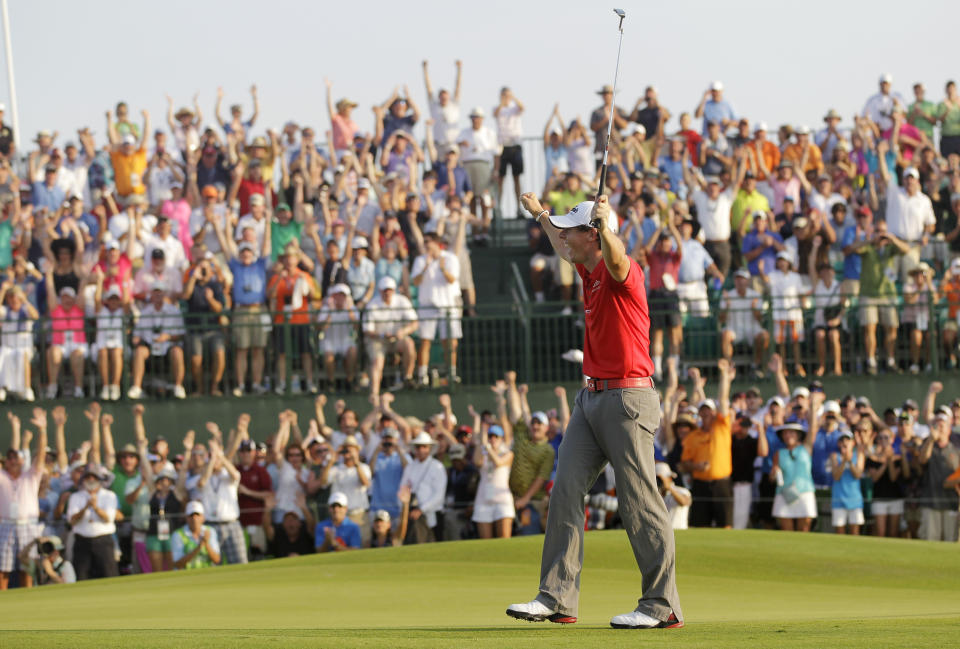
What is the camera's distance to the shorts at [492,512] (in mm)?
16453

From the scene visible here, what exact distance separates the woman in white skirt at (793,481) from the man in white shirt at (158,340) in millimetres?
8420

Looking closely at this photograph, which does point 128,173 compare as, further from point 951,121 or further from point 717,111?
point 951,121

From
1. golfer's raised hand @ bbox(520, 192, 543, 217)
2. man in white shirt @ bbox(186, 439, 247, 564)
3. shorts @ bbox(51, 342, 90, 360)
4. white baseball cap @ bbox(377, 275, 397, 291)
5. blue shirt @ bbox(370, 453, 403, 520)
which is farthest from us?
white baseball cap @ bbox(377, 275, 397, 291)

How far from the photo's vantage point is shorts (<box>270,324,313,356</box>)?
20750 mm

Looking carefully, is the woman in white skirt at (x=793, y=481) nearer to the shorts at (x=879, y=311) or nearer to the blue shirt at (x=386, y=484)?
the blue shirt at (x=386, y=484)

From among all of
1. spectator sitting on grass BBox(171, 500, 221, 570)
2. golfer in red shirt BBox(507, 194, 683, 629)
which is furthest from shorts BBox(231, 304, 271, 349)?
golfer in red shirt BBox(507, 194, 683, 629)

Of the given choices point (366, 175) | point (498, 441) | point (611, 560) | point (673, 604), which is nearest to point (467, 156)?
point (366, 175)

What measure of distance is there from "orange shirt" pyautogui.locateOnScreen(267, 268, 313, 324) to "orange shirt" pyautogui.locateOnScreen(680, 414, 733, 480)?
6.46 metres

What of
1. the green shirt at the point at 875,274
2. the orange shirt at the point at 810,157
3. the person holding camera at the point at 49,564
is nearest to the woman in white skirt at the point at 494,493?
the person holding camera at the point at 49,564

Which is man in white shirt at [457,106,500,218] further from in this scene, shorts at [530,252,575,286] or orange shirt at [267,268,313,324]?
orange shirt at [267,268,313,324]

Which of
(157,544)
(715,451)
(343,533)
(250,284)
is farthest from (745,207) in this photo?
(157,544)

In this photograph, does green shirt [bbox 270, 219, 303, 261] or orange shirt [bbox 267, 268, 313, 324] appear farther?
green shirt [bbox 270, 219, 303, 261]

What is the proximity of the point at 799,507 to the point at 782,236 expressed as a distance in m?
6.87

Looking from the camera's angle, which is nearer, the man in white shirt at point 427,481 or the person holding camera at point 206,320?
the man in white shirt at point 427,481
